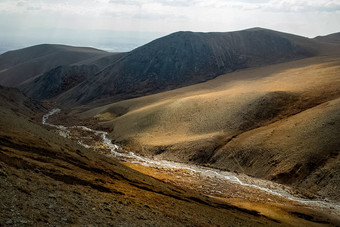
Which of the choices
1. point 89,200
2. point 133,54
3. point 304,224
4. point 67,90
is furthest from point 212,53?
point 89,200

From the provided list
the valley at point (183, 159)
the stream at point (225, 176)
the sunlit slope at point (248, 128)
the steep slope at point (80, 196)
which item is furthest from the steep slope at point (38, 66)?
the steep slope at point (80, 196)

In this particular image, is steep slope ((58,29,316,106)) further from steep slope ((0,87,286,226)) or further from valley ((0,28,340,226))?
steep slope ((0,87,286,226))

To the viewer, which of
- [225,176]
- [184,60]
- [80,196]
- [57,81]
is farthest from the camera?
[57,81]

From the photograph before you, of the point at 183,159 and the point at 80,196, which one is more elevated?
the point at 80,196

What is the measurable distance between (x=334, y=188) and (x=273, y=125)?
55.0ft

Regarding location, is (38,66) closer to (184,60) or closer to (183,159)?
(184,60)

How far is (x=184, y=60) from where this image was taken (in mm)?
124938

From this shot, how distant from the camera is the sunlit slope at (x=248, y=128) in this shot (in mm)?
39812

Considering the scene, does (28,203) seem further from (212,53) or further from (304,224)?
(212,53)

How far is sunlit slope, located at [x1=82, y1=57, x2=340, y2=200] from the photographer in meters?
39.8

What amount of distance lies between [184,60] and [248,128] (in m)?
79.3

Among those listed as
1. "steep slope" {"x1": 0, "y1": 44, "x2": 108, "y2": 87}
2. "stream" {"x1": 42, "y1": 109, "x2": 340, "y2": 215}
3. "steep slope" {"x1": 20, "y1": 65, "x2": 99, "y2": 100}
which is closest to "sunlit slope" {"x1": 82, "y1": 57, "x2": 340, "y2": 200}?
"stream" {"x1": 42, "y1": 109, "x2": 340, "y2": 215}

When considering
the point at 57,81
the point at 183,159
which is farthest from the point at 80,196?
the point at 57,81

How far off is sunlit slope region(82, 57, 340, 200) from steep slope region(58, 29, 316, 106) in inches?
1861
